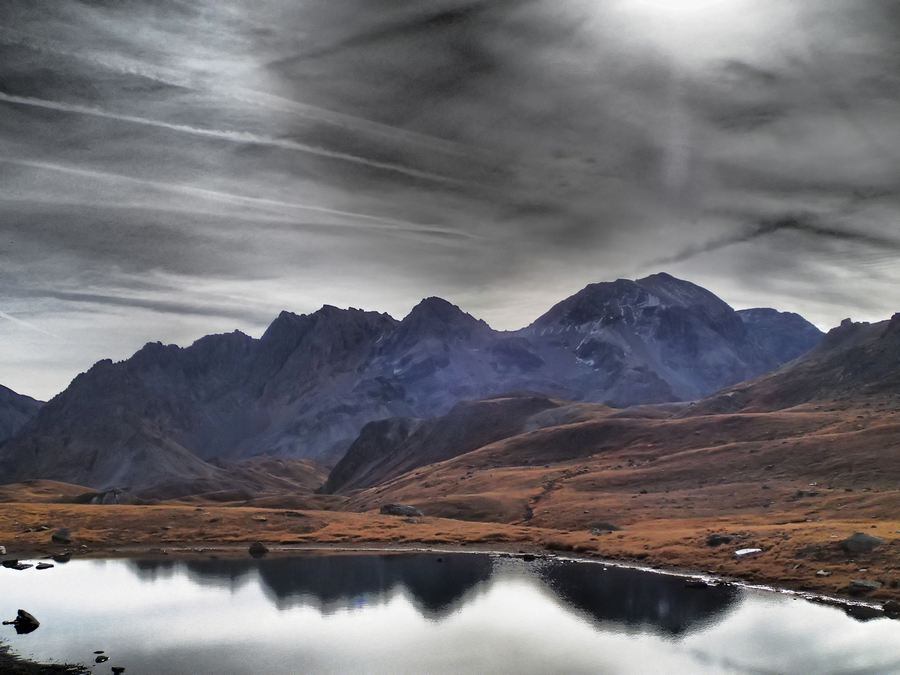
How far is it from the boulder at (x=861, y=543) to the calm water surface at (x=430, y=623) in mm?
13075

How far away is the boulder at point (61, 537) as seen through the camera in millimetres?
139625

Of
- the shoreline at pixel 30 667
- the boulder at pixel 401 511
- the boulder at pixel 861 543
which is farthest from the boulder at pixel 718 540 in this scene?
the shoreline at pixel 30 667

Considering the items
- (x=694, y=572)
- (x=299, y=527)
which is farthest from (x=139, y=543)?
(x=694, y=572)

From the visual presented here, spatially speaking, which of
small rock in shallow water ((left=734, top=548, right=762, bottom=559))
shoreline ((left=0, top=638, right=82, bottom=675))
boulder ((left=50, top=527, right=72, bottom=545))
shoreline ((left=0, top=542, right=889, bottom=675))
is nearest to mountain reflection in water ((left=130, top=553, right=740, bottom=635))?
shoreline ((left=0, top=542, right=889, bottom=675))

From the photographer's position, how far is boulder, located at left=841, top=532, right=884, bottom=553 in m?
90.5

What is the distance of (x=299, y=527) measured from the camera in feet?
526

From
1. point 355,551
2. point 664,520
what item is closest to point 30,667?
point 355,551

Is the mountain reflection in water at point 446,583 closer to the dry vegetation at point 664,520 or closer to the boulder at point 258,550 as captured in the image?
the boulder at point 258,550

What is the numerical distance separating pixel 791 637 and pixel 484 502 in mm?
118662

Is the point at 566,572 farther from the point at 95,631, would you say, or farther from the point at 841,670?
the point at 95,631

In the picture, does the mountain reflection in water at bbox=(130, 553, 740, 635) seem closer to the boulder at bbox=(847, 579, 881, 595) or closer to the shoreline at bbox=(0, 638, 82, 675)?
the boulder at bbox=(847, 579, 881, 595)

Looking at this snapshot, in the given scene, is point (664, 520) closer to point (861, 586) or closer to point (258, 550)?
point (861, 586)

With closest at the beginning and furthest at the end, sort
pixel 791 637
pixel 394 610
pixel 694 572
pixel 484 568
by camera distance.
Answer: pixel 791 637
pixel 394 610
pixel 694 572
pixel 484 568

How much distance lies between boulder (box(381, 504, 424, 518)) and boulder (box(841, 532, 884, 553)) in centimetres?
10461
